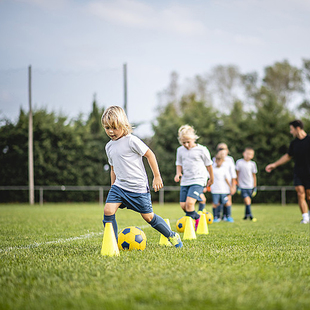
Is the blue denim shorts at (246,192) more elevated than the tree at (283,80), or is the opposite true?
the tree at (283,80)

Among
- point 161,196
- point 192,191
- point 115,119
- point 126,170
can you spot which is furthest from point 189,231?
point 161,196

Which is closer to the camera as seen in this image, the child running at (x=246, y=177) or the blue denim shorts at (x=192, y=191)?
the blue denim shorts at (x=192, y=191)

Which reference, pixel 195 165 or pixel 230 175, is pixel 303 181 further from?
pixel 195 165

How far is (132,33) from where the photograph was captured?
18984 mm

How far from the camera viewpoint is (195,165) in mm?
7055

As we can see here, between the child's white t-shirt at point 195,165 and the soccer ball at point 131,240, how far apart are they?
8.23 feet

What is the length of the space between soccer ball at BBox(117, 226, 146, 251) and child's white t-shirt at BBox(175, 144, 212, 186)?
Result: 2.51 meters

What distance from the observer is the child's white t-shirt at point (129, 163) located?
4426 mm

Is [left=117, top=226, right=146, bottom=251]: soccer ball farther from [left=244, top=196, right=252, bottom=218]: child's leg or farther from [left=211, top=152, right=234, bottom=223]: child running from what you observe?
[left=244, top=196, right=252, bottom=218]: child's leg

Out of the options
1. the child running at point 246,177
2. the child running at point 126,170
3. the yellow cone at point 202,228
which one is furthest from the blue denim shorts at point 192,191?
the child running at point 246,177

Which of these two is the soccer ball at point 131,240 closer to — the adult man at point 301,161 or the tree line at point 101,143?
the adult man at point 301,161

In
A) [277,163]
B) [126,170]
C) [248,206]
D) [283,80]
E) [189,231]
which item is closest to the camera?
[126,170]

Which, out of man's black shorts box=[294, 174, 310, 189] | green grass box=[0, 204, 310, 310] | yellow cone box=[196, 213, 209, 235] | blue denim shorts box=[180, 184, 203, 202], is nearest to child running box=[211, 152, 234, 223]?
man's black shorts box=[294, 174, 310, 189]

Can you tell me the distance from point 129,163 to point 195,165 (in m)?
2.81
